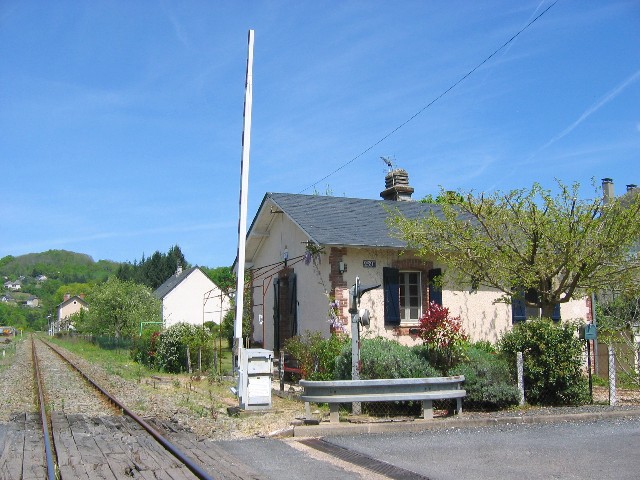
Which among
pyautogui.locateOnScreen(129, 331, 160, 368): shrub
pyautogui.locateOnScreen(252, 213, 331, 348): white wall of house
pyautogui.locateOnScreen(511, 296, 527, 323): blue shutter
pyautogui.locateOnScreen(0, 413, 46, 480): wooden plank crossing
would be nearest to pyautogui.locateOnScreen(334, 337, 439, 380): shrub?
pyautogui.locateOnScreen(252, 213, 331, 348): white wall of house

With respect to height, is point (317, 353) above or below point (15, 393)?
above

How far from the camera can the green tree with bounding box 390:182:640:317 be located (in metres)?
11.9

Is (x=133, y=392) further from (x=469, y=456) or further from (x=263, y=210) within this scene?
(x=469, y=456)

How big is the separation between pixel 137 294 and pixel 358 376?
39.0m

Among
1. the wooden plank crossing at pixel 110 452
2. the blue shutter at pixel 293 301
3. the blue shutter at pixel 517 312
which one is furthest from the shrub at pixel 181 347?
the wooden plank crossing at pixel 110 452

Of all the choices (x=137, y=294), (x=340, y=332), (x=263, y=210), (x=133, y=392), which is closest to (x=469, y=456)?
(x=340, y=332)

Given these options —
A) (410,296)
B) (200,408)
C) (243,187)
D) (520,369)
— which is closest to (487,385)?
(520,369)

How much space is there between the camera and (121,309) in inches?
1833

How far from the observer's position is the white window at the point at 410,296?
16891mm

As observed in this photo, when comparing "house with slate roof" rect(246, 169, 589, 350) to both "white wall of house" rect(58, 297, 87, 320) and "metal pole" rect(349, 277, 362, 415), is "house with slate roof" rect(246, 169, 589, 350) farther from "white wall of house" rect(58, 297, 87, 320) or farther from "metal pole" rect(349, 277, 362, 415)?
"white wall of house" rect(58, 297, 87, 320)

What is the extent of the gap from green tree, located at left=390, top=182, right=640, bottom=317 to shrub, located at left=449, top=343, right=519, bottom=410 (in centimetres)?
210

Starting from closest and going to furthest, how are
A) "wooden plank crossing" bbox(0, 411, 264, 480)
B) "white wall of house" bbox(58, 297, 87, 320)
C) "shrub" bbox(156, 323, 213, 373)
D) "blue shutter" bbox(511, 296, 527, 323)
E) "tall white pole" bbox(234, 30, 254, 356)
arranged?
"wooden plank crossing" bbox(0, 411, 264, 480), "tall white pole" bbox(234, 30, 254, 356), "blue shutter" bbox(511, 296, 527, 323), "shrub" bbox(156, 323, 213, 373), "white wall of house" bbox(58, 297, 87, 320)

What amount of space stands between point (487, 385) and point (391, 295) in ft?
17.6

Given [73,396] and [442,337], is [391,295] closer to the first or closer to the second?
[442,337]
